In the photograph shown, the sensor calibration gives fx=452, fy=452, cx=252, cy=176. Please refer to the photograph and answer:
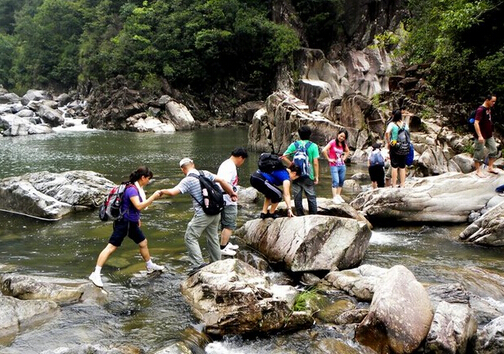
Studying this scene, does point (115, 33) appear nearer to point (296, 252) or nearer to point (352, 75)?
point (352, 75)

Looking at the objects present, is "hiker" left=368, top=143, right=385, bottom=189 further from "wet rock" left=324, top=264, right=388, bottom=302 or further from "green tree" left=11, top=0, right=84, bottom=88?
"green tree" left=11, top=0, right=84, bottom=88

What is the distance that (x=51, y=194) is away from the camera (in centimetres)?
1312

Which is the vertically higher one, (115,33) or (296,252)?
(115,33)

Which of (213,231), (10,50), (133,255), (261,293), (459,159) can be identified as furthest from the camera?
(10,50)

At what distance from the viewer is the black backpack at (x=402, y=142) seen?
11.6 meters

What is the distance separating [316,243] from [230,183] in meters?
1.83

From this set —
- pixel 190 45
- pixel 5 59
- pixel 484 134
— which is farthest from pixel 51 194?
pixel 5 59

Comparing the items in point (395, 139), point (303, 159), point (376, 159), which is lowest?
point (376, 159)

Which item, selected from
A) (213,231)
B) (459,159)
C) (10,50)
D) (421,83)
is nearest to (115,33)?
(10,50)

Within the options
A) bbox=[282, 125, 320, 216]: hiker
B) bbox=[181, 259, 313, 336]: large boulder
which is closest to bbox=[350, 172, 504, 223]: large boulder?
bbox=[282, 125, 320, 216]: hiker

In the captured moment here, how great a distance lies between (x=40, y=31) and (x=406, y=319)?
3019 inches

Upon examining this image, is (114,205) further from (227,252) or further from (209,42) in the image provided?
(209,42)

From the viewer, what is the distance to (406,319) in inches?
218

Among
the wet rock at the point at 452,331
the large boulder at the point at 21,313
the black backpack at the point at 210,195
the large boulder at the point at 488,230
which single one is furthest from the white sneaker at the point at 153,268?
the large boulder at the point at 488,230
